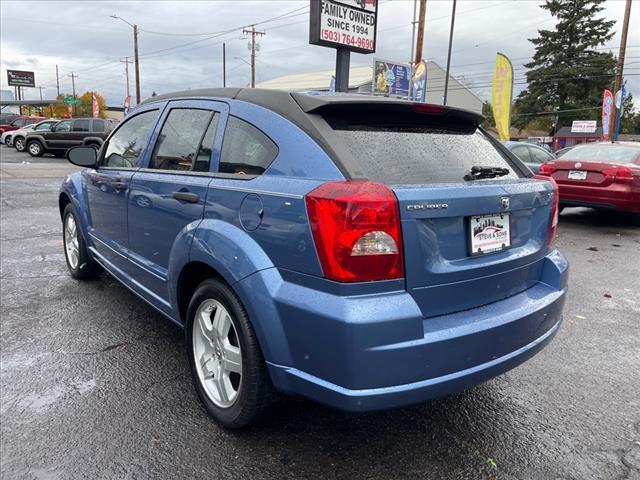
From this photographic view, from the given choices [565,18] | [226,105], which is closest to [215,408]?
[226,105]

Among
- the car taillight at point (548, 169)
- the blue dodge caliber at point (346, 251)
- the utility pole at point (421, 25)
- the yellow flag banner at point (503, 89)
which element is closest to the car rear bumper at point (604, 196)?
the car taillight at point (548, 169)

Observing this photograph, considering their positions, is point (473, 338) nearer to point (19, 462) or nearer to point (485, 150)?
point (485, 150)

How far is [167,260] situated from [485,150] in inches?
77.5

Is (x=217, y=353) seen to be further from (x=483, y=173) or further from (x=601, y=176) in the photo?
(x=601, y=176)

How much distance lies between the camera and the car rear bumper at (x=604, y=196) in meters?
7.94

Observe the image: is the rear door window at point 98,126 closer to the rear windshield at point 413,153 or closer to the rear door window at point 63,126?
the rear door window at point 63,126

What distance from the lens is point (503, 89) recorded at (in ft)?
56.6

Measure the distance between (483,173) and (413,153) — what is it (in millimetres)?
405

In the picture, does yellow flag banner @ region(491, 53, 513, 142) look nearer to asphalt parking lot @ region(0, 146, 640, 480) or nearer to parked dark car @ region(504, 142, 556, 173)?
parked dark car @ region(504, 142, 556, 173)

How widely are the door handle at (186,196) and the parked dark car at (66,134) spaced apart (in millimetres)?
22273

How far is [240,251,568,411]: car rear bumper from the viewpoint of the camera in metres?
1.92

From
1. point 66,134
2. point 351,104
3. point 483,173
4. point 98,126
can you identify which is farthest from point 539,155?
point 66,134

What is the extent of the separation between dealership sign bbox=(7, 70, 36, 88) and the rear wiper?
11699 cm

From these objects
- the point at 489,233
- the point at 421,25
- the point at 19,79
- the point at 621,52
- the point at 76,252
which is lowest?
the point at 76,252
